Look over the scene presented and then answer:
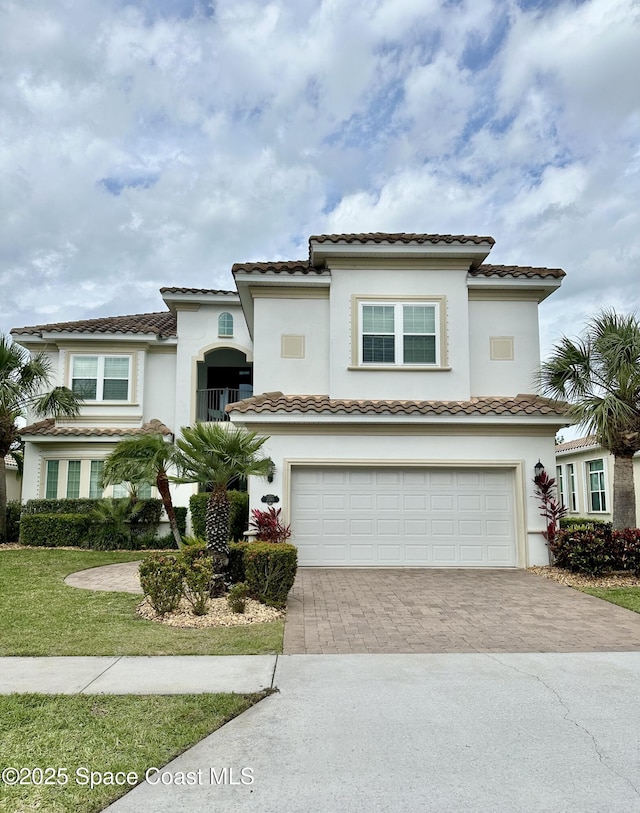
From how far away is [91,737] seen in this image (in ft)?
14.6

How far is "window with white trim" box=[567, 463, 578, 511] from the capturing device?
25.1 meters

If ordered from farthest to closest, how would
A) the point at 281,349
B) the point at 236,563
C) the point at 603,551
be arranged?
the point at 281,349 < the point at 603,551 < the point at 236,563

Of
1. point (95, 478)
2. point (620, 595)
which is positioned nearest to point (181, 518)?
point (95, 478)

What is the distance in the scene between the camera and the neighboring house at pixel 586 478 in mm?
22047

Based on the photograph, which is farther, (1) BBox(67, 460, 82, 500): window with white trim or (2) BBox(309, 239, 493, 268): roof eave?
(1) BBox(67, 460, 82, 500): window with white trim

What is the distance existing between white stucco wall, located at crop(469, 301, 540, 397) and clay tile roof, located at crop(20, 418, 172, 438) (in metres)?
10.2

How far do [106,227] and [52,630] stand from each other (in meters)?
19.2

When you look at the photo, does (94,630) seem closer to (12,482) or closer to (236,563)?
(236,563)

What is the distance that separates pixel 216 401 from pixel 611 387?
13.7 metres

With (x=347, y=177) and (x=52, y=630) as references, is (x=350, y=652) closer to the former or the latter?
(x=52, y=630)

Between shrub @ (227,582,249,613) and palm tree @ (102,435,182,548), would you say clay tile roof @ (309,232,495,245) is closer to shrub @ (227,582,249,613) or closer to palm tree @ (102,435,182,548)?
palm tree @ (102,435,182,548)

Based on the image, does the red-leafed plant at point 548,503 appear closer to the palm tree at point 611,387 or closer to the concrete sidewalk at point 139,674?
the palm tree at point 611,387

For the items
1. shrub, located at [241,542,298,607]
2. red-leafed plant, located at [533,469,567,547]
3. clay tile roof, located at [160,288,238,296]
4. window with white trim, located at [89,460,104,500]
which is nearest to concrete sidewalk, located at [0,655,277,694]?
shrub, located at [241,542,298,607]

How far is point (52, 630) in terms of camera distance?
25.9 ft
